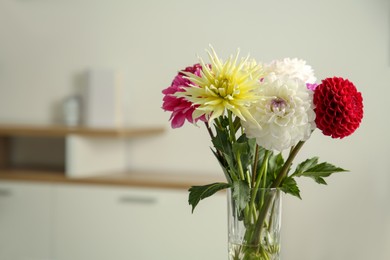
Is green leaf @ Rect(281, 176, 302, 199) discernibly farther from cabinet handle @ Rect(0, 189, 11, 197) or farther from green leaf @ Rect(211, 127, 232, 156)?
cabinet handle @ Rect(0, 189, 11, 197)

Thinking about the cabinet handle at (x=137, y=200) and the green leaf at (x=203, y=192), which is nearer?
the green leaf at (x=203, y=192)

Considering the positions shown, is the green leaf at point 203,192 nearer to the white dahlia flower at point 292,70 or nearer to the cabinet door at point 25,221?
the white dahlia flower at point 292,70

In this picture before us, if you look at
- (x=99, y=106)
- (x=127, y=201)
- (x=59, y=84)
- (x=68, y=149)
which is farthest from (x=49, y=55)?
(x=127, y=201)

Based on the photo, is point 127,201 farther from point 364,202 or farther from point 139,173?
point 364,202

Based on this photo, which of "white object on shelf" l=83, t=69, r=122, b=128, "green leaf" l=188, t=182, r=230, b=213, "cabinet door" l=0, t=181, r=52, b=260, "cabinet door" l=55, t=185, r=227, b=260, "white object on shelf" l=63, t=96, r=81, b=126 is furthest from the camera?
"white object on shelf" l=63, t=96, r=81, b=126

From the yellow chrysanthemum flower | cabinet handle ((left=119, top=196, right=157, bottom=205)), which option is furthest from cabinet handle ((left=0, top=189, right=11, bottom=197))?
the yellow chrysanthemum flower

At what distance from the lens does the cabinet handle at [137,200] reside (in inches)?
136

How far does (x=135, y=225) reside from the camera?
352cm

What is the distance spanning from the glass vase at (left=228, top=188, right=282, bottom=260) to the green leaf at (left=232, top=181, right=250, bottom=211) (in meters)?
0.01

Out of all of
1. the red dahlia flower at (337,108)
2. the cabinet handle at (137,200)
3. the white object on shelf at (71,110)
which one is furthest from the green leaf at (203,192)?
the white object on shelf at (71,110)

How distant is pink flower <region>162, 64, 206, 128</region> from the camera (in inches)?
44.6

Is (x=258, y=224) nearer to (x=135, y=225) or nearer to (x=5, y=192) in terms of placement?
(x=135, y=225)

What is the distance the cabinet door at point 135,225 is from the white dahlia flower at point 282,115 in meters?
2.22

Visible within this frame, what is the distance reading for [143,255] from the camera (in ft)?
11.5
